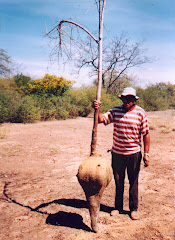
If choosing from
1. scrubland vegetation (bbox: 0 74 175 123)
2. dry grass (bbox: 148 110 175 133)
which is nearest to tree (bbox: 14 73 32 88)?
scrubland vegetation (bbox: 0 74 175 123)

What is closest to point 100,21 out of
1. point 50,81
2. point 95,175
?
point 95,175

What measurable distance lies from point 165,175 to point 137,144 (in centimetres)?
224

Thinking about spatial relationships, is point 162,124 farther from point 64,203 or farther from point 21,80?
point 21,80

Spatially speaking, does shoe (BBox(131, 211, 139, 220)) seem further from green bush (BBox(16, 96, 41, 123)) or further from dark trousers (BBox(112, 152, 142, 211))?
green bush (BBox(16, 96, 41, 123))

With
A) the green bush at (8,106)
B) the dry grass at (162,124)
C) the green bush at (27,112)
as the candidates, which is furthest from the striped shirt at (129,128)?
Result: the green bush at (8,106)

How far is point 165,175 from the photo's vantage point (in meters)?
4.36

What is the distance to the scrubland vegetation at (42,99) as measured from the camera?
1212 centimetres

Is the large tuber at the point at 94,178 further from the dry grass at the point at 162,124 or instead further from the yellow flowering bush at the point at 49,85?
the yellow flowering bush at the point at 49,85

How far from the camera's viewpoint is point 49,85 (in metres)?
15.4

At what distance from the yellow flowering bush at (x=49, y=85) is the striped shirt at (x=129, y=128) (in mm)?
12943

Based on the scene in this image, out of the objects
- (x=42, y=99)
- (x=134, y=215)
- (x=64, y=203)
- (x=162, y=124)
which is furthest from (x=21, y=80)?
(x=134, y=215)

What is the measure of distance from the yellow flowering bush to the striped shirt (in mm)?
12943

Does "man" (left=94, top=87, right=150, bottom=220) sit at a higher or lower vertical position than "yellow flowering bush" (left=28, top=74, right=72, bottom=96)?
lower

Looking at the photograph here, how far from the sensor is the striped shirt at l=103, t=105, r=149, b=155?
2.53m
